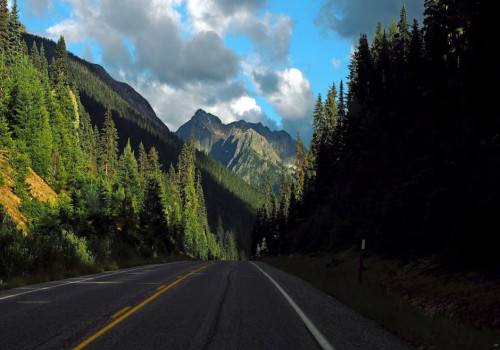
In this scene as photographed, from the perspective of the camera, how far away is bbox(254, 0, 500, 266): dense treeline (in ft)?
43.0

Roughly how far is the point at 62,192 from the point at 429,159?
5414 cm

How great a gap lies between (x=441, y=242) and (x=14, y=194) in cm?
4505

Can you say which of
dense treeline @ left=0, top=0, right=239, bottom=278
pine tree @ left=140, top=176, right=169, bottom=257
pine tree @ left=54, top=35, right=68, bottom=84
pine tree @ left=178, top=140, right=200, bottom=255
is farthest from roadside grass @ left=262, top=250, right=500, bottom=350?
pine tree @ left=178, top=140, right=200, bottom=255

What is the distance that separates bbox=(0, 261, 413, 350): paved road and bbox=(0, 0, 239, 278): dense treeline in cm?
732

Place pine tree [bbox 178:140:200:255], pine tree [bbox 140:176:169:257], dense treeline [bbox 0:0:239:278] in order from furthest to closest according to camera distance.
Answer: pine tree [bbox 178:140:200:255] < pine tree [bbox 140:176:169:257] < dense treeline [bbox 0:0:239:278]

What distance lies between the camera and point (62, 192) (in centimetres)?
5934

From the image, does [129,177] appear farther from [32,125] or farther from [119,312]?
[119,312]

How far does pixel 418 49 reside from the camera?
48.0 metres

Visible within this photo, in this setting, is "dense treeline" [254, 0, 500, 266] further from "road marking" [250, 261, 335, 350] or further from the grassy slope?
the grassy slope

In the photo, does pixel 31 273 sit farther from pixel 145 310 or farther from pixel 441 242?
pixel 441 242

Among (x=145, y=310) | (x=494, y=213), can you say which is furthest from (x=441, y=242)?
(x=145, y=310)

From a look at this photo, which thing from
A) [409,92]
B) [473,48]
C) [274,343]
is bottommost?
[274,343]

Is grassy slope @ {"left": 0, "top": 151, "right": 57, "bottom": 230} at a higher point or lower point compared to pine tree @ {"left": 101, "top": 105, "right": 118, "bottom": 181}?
lower

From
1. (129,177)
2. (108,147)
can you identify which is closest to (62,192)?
(129,177)
